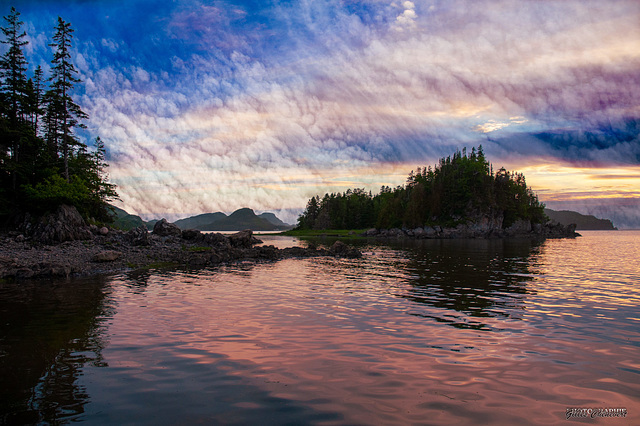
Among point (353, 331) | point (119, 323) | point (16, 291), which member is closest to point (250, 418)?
point (353, 331)

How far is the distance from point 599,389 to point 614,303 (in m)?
13.0

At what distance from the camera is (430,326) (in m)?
13.4

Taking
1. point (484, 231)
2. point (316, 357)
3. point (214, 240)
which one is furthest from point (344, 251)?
point (484, 231)

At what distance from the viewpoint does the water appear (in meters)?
6.99

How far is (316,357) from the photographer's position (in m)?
10.0

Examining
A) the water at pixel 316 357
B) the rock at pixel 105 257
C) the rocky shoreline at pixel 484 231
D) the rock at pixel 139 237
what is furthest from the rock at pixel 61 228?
the rocky shoreline at pixel 484 231

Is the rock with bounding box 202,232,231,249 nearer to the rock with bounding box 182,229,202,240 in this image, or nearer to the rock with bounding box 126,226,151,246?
the rock with bounding box 182,229,202,240

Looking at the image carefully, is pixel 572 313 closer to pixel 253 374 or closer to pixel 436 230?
pixel 253 374

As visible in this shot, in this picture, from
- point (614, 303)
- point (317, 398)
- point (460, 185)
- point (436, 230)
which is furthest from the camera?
point (460, 185)

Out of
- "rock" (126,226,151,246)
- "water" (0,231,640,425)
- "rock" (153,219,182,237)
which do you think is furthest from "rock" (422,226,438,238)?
"water" (0,231,640,425)

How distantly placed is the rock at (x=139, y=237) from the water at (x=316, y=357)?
992 inches

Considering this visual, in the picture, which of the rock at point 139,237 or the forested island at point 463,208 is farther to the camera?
the forested island at point 463,208

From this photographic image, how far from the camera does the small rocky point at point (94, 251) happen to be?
27922 mm

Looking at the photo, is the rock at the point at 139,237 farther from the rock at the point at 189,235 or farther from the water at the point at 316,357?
the water at the point at 316,357
